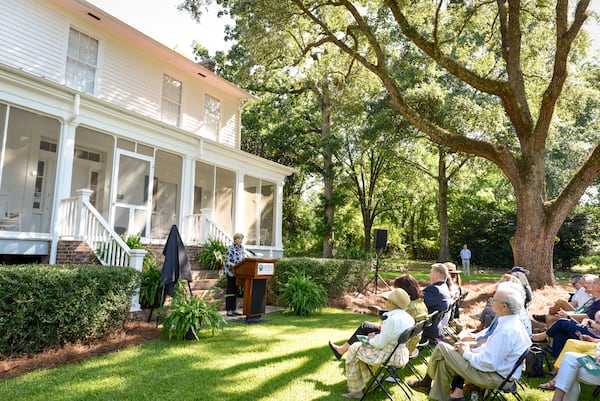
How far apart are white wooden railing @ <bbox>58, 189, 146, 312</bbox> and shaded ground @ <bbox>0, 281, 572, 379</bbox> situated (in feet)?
5.31

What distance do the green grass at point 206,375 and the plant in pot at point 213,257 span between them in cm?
444

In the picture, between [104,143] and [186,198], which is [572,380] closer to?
[186,198]

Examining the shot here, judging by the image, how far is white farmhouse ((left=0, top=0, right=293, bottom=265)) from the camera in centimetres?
943

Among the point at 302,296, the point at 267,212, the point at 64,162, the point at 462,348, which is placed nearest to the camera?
the point at 462,348

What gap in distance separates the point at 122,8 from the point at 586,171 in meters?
15.3

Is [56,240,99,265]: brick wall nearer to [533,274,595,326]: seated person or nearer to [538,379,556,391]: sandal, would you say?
[538,379,556,391]: sandal

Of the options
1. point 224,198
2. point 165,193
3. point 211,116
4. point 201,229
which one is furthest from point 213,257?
point 211,116

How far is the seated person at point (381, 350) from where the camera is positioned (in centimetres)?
432

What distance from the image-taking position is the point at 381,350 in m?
4.37

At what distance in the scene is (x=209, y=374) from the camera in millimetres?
4996

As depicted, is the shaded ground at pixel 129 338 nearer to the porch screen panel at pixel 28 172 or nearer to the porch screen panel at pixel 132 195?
the porch screen panel at pixel 132 195

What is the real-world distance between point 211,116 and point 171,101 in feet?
6.58

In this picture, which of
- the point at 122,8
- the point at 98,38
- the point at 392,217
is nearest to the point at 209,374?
the point at 98,38

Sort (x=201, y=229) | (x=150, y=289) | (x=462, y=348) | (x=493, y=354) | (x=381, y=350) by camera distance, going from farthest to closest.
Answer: (x=201, y=229) → (x=150, y=289) → (x=381, y=350) → (x=462, y=348) → (x=493, y=354)
